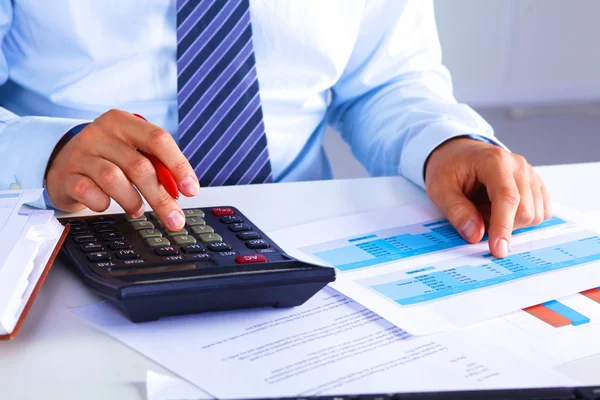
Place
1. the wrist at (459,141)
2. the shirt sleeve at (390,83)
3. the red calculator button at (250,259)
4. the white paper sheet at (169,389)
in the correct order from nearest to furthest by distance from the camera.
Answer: the white paper sheet at (169,389) < the red calculator button at (250,259) < the wrist at (459,141) < the shirt sleeve at (390,83)

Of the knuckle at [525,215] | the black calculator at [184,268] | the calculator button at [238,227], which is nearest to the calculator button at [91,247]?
the black calculator at [184,268]

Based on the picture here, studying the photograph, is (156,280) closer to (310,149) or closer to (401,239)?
(401,239)

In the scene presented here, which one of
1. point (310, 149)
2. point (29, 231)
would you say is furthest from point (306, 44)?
point (29, 231)

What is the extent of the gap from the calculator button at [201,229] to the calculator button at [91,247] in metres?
0.07

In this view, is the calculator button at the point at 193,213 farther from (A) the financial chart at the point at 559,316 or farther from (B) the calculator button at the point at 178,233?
(A) the financial chart at the point at 559,316

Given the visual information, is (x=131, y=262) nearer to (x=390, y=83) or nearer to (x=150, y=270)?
(x=150, y=270)

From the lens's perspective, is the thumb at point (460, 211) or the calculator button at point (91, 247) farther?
the thumb at point (460, 211)

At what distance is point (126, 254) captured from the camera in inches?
19.3

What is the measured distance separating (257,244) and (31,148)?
27 cm

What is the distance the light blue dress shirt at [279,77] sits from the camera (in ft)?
2.53

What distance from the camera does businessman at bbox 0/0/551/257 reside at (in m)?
0.59

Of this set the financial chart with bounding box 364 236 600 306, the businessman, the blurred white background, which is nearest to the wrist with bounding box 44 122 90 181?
the businessman

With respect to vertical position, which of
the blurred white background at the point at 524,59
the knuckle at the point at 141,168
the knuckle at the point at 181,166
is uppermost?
the knuckle at the point at 181,166

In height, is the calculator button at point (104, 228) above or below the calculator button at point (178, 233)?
below
